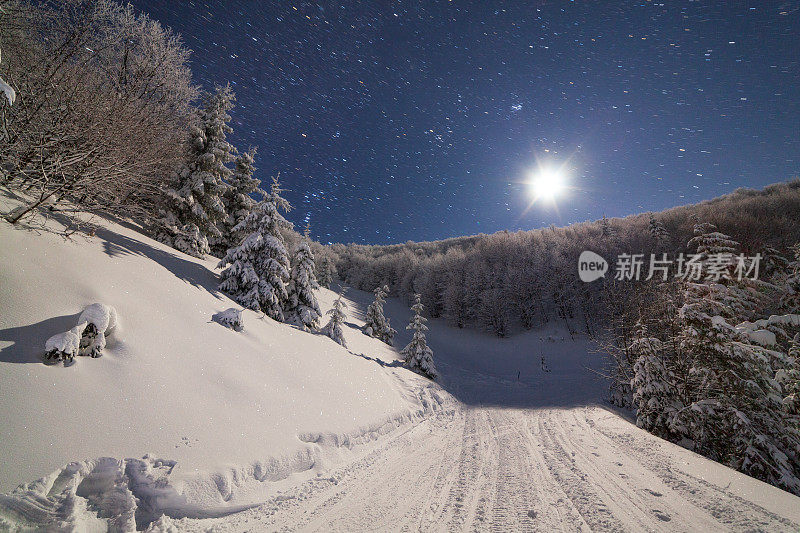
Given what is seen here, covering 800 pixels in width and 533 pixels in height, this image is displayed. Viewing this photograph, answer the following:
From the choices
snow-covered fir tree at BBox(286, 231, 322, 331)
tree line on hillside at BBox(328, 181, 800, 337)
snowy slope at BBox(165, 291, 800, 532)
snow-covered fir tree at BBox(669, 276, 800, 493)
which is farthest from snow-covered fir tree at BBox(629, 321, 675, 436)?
tree line on hillside at BBox(328, 181, 800, 337)

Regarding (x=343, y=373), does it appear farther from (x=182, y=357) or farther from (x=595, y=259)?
(x=595, y=259)

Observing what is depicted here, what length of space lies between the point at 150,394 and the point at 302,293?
1002 centimetres

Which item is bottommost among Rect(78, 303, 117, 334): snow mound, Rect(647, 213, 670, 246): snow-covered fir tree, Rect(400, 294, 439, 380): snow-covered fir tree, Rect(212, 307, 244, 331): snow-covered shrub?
Rect(400, 294, 439, 380): snow-covered fir tree

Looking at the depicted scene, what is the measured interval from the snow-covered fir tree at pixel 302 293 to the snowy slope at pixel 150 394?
5.52 metres

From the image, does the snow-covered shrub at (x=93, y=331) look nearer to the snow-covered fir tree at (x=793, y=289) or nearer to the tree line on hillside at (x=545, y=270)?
the snow-covered fir tree at (x=793, y=289)

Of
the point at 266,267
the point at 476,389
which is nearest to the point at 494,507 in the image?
the point at 266,267

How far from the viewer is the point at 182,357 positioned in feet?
17.9

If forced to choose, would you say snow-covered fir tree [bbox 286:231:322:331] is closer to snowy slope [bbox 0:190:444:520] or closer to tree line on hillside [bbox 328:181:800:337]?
snowy slope [bbox 0:190:444:520]

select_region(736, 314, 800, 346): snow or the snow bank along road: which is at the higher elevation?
select_region(736, 314, 800, 346): snow

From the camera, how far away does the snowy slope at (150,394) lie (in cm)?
340

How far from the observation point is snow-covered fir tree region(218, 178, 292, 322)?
37.4ft

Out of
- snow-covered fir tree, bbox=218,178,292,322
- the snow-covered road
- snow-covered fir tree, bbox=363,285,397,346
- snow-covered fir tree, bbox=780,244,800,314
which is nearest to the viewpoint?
the snow-covered road

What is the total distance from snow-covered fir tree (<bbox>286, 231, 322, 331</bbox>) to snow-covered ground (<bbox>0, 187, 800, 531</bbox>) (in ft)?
18.5

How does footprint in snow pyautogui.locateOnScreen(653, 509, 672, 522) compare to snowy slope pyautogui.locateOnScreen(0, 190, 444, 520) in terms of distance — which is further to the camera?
footprint in snow pyautogui.locateOnScreen(653, 509, 672, 522)
